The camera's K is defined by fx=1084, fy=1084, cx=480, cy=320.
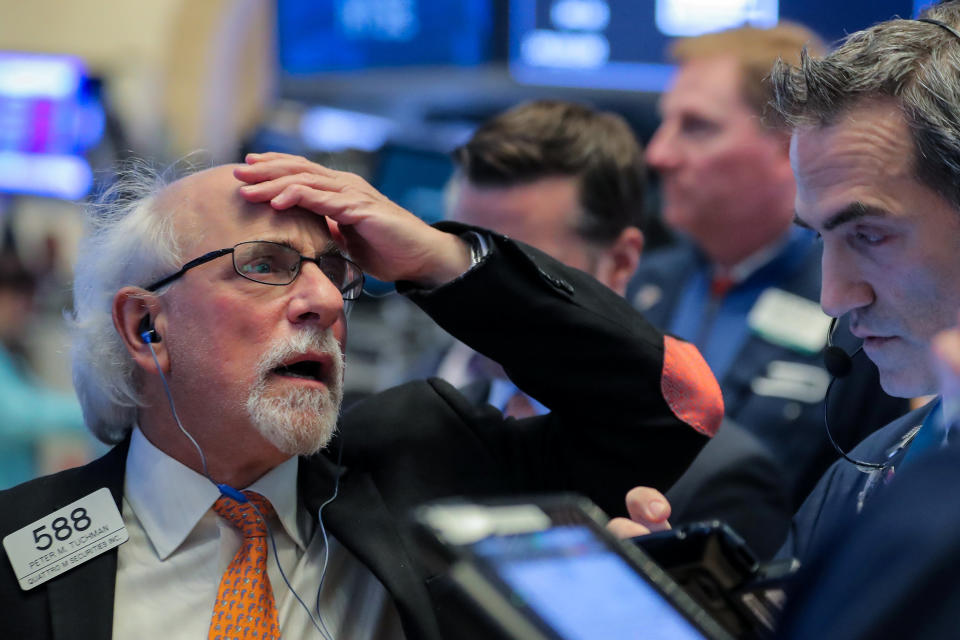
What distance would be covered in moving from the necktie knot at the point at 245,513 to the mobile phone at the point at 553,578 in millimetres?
763

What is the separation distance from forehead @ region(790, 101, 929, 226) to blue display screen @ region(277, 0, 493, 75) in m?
3.42

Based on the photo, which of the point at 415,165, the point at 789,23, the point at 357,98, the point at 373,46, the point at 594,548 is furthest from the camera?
the point at 357,98

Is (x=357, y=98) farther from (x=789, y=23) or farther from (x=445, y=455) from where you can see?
(x=445, y=455)

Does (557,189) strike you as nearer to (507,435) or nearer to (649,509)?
(507,435)

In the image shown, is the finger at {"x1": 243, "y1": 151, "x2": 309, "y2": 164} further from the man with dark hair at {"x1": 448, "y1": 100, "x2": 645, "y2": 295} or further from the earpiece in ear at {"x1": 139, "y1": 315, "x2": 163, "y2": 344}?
the man with dark hair at {"x1": 448, "y1": 100, "x2": 645, "y2": 295}

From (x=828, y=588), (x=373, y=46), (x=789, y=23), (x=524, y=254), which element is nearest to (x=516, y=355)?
(x=524, y=254)

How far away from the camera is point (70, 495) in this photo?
6.02 ft

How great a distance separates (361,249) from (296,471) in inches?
16.2

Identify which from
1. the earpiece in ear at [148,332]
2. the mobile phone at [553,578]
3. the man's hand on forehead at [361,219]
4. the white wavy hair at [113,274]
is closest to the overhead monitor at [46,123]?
the white wavy hair at [113,274]

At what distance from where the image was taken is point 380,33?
5207 millimetres

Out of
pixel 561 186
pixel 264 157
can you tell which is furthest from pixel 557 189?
pixel 264 157

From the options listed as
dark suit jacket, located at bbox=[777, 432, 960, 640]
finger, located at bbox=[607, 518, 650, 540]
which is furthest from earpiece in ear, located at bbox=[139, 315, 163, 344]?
dark suit jacket, located at bbox=[777, 432, 960, 640]

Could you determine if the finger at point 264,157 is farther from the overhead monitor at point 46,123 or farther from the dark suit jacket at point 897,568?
the overhead monitor at point 46,123

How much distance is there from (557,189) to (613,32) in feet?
6.64
